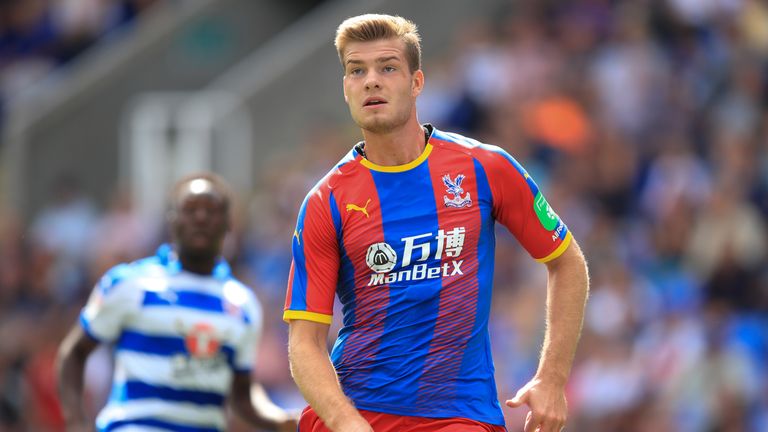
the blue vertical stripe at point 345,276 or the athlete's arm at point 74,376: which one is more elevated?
the blue vertical stripe at point 345,276

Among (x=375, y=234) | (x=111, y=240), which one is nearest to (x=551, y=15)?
(x=111, y=240)

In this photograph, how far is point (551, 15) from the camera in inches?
579

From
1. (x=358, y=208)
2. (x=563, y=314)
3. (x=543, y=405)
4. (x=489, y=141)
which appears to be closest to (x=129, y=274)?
(x=358, y=208)

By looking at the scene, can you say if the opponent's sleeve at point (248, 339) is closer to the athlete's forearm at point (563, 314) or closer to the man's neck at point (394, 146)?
the man's neck at point (394, 146)

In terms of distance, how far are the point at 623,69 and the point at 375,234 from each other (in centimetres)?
779

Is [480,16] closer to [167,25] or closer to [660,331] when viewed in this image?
[167,25]

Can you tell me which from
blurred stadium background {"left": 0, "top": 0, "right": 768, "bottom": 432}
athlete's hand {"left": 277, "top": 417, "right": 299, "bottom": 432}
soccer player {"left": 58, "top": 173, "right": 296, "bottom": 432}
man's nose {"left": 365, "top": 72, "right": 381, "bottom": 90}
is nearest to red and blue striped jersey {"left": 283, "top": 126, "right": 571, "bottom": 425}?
man's nose {"left": 365, "top": 72, "right": 381, "bottom": 90}

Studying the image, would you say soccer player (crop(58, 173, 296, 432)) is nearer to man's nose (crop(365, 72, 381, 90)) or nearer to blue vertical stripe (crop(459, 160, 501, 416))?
blue vertical stripe (crop(459, 160, 501, 416))

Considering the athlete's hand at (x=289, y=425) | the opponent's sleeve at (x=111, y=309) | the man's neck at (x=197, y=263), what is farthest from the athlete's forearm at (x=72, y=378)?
the athlete's hand at (x=289, y=425)

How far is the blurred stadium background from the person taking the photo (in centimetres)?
1123

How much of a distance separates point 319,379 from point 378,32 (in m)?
1.36

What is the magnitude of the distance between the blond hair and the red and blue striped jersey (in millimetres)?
441

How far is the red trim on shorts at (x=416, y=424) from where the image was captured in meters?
5.66

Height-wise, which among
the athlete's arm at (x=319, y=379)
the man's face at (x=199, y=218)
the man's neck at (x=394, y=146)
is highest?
the man's neck at (x=394, y=146)
